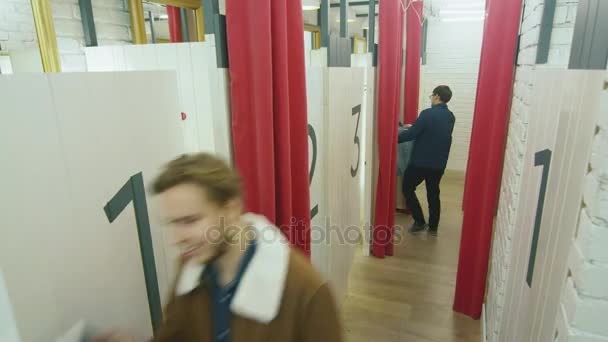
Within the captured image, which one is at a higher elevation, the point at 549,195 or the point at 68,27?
the point at 68,27

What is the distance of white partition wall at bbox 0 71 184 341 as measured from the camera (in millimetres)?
749

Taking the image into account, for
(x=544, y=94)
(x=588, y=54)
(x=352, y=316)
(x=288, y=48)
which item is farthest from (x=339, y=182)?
(x=588, y=54)

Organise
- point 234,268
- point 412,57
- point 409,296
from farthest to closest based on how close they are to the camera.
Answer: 1. point 412,57
2. point 409,296
3. point 234,268

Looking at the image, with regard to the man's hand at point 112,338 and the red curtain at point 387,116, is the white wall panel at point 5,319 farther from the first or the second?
the red curtain at point 387,116

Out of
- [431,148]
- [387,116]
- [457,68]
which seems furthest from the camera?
[457,68]

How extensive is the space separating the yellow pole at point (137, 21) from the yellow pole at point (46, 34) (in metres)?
0.67

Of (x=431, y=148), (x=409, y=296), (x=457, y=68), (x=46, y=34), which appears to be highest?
(x=46, y=34)

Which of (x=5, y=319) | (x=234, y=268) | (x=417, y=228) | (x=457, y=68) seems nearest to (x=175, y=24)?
(x=234, y=268)

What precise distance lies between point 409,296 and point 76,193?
2.64m

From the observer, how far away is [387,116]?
3.21 meters

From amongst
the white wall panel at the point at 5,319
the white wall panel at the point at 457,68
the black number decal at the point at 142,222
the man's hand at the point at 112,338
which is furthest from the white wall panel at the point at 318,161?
the white wall panel at the point at 457,68

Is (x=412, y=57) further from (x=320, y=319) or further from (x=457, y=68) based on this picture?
(x=320, y=319)

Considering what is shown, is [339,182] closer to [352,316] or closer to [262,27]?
[352,316]

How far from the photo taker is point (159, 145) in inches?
46.5
